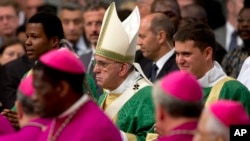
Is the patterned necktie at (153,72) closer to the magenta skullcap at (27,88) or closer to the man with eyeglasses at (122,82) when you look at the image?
the man with eyeglasses at (122,82)

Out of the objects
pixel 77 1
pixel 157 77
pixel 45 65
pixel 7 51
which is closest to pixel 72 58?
pixel 45 65

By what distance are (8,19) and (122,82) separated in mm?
5177

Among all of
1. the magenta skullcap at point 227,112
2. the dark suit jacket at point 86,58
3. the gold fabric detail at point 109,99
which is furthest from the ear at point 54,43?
the magenta skullcap at point 227,112

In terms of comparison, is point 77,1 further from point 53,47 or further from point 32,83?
point 32,83

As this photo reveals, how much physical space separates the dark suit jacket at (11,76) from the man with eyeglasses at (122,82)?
189 cm

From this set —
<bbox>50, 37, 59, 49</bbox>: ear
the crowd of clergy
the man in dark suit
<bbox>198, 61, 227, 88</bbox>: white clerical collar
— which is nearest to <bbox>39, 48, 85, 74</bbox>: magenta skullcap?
the crowd of clergy

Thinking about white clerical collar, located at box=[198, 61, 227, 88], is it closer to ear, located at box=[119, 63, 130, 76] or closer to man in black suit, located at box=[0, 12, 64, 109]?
ear, located at box=[119, 63, 130, 76]

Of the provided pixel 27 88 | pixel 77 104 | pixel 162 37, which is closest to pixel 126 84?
pixel 162 37

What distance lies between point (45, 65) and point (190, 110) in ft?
3.24

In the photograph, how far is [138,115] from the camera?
10.4 metres

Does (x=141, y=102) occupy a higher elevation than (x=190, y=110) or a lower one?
lower

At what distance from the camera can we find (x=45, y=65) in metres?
8.03

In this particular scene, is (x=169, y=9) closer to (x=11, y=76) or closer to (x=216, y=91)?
(x=11, y=76)

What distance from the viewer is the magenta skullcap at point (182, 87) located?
7.62m
